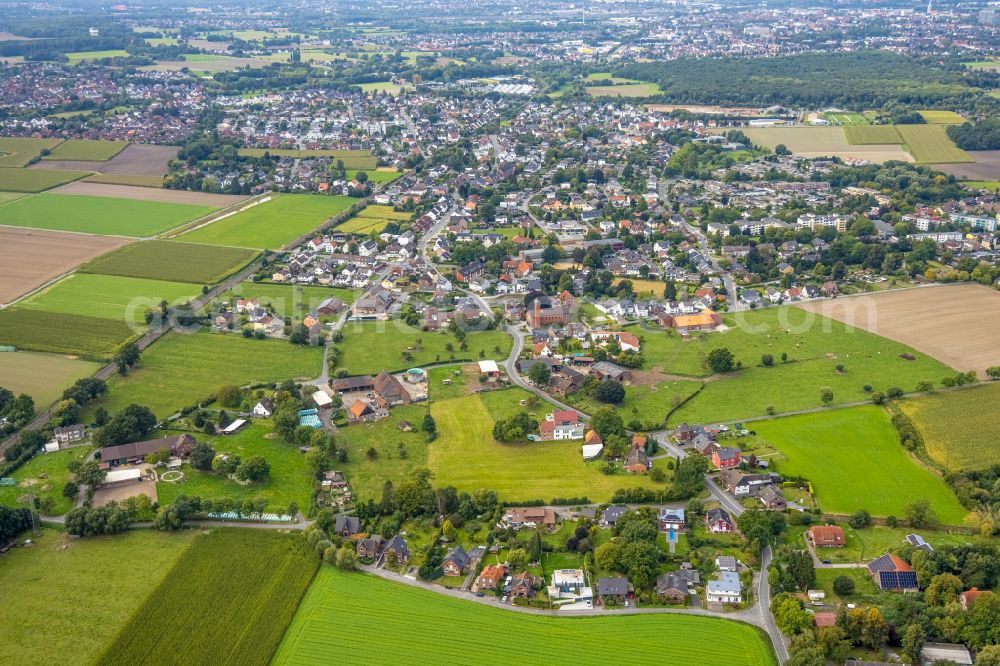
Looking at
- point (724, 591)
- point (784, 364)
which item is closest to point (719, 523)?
point (724, 591)

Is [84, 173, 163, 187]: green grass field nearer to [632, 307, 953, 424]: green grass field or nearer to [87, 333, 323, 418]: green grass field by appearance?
[87, 333, 323, 418]: green grass field

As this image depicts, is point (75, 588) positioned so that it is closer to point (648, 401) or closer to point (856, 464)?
point (648, 401)

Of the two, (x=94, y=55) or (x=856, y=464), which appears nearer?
(x=856, y=464)

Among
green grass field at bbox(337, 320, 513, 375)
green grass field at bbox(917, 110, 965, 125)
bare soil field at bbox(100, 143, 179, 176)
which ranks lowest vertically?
green grass field at bbox(337, 320, 513, 375)

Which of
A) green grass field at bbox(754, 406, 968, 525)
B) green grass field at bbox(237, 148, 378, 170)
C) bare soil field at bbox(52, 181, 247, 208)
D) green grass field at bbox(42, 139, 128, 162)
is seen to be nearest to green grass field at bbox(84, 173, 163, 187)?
bare soil field at bbox(52, 181, 247, 208)

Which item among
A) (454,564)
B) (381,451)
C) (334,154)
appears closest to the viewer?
(454,564)

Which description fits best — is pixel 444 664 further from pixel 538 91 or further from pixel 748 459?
pixel 538 91
